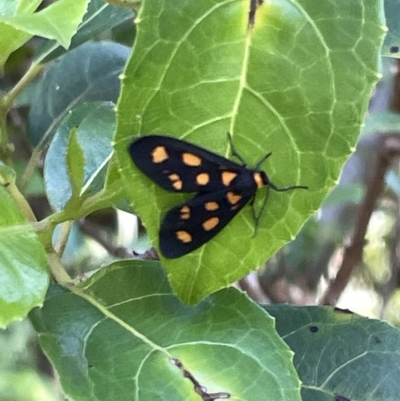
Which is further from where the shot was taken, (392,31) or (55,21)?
(392,31)

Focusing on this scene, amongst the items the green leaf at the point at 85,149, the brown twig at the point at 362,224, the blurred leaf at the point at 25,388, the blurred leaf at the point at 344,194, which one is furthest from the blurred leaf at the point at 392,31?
the blurred leaf at the point at 25,388

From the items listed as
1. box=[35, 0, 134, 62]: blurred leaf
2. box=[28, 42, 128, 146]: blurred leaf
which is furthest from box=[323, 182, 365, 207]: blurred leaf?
box=[35, 0, 134, 62]: blurred leaf

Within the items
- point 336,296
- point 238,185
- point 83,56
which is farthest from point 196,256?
point 336,296

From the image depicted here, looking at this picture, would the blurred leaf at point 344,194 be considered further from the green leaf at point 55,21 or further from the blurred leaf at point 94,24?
the green leaf at point 55,21

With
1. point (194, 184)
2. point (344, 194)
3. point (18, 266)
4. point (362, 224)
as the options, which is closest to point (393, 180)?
point (344, 194)

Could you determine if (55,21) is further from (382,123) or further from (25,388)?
(25,388)

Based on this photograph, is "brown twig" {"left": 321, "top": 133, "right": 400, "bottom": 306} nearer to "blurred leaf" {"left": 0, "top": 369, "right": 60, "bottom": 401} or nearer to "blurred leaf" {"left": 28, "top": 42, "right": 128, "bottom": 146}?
"blurred leaf" {"left": 28, "top": 42, "right": 128, "bottom": 146}
